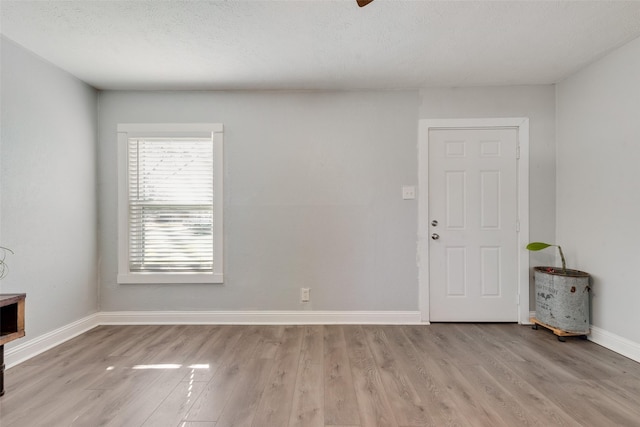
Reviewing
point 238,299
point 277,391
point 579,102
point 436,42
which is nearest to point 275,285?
point 238,299

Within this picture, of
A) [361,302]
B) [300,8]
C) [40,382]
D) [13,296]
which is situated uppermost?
[300,8]

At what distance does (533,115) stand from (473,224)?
1297 mm

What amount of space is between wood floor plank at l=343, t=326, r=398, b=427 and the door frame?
953mm

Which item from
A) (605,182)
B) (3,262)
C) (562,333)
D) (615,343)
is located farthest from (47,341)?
(605,182)

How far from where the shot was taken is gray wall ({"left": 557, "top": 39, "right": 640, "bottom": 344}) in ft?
7.81

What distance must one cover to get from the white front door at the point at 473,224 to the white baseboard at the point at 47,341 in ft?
11.6

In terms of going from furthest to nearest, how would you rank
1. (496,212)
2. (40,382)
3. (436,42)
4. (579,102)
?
(496,212), (579,102), (436,42), (40,382)

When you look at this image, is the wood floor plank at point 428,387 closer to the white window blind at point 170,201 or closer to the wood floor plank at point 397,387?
the wood floor plank at point 397,387

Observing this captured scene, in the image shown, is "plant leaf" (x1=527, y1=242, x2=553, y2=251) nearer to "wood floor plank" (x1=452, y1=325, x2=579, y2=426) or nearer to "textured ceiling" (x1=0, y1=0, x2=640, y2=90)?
"wood floor plank" (x1=452, y1=325, x2=579, y2=426)

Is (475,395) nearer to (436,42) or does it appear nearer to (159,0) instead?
(436,42)

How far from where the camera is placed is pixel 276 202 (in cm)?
320

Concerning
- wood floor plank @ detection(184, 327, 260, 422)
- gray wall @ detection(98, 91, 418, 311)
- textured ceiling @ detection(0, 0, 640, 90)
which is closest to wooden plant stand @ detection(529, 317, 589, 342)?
gray wall @ detection(98, 91, 418, 311)

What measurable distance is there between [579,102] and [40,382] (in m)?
5.00

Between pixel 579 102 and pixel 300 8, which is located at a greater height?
pixel 300 8
